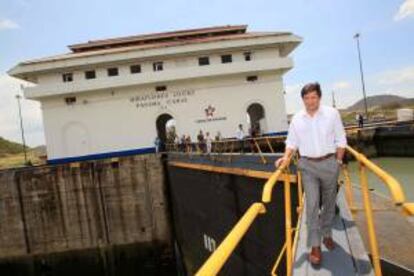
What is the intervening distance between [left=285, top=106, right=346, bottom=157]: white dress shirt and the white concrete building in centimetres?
2282

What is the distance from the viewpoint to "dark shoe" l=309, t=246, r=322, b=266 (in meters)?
3.96

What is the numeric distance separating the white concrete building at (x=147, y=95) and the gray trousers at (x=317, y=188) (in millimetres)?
22921

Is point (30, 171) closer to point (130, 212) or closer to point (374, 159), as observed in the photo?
point (130, 212)

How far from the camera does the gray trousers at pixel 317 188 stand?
4.08 metres

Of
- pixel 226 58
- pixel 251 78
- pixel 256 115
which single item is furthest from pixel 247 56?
pixel 256 115

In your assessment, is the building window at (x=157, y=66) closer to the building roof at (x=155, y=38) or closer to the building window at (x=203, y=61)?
the building window at (x=203, y=61)

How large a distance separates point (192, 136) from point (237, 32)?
956 cm

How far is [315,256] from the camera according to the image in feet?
13.0

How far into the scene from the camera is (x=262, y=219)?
888 cm

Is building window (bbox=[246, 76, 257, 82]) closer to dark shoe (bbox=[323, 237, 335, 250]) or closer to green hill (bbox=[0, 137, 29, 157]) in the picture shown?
dark shoe (bbox=[323, 237, 335, 250])

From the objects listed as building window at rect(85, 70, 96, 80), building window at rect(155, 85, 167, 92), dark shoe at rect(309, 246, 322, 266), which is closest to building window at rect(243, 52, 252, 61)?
building window at rect(155, 85, 167, 92)

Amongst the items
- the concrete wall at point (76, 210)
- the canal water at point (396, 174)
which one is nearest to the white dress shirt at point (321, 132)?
the canal water at point (396, 174)

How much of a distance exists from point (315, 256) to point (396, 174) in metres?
14.7

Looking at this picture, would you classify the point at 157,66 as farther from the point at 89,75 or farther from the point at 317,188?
the point at 317,188
